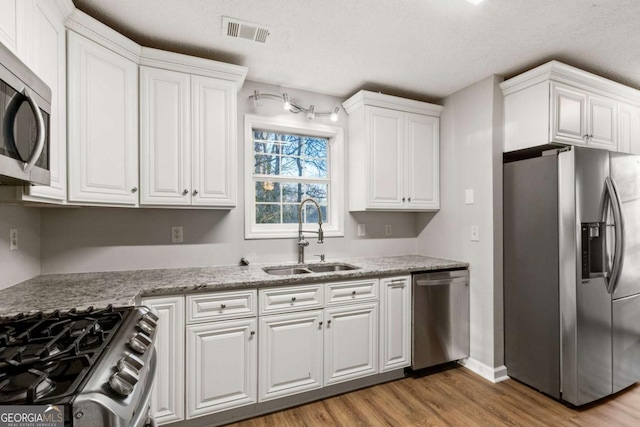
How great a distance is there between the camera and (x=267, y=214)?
2.87 metres

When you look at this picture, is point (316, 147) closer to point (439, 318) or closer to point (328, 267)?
point (328, 267)

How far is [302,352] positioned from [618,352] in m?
2.33

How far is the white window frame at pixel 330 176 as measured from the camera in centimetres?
267

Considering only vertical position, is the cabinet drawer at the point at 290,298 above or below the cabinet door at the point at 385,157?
below

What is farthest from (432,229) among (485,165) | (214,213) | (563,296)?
(214,213)

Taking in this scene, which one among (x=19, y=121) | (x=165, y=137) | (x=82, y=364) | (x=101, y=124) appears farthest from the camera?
(x=165, y=137)

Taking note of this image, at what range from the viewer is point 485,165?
2.62 metres

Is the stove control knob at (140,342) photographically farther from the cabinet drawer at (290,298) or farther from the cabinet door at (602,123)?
the cabinet door at (602,123)

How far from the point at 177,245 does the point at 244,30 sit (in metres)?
1.60

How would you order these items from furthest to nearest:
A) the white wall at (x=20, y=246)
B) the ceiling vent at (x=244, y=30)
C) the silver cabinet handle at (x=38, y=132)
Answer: the ceiling vent at (x=244, y=30), the white wall at (x=20, y=246), the silver cabinet handle at (x=38, y=132)

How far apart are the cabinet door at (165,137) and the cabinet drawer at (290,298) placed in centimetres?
85

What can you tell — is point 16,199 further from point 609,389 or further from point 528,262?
point 609,389

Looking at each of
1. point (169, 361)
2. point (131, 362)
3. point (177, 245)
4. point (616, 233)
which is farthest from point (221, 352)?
point (616, 233)

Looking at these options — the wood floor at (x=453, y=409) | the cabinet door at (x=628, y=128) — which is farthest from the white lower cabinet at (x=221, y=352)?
the cabinet door at (x=628, y=128)
